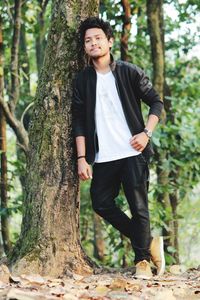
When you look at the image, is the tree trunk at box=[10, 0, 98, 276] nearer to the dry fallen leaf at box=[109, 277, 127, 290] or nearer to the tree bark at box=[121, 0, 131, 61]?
the dry fallen leaf at box=[109, 277, 127, 290]

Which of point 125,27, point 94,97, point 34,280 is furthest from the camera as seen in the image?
point 125,27

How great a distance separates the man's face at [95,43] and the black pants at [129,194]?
2.75 feet

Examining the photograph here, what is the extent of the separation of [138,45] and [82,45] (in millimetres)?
4015

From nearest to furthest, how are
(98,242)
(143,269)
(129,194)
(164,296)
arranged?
(164,296) → (143,269) → (129,194) → (98,242)

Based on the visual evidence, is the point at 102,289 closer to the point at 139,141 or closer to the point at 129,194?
the point at 129,194

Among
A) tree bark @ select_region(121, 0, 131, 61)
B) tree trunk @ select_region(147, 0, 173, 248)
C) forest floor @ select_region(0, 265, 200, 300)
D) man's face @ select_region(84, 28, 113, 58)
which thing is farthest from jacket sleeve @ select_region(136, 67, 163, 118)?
tree trunk @ select_region(147, 0, 173, 248)

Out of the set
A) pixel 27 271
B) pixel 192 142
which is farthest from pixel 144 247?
pixel 192 142

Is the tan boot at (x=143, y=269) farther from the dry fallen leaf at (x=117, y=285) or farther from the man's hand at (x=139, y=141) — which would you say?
the man's hand at (x=139, y=141)

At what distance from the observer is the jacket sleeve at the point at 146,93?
458 cm

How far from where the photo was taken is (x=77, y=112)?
4586 millimetres

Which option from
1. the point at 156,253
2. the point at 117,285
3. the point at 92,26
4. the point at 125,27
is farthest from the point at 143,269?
the point at 125,27

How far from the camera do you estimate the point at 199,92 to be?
893 cm

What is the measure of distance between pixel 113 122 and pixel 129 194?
581 mm

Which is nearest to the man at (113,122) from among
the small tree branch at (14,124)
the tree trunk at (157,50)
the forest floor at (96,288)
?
the forest floor at (96,288)
